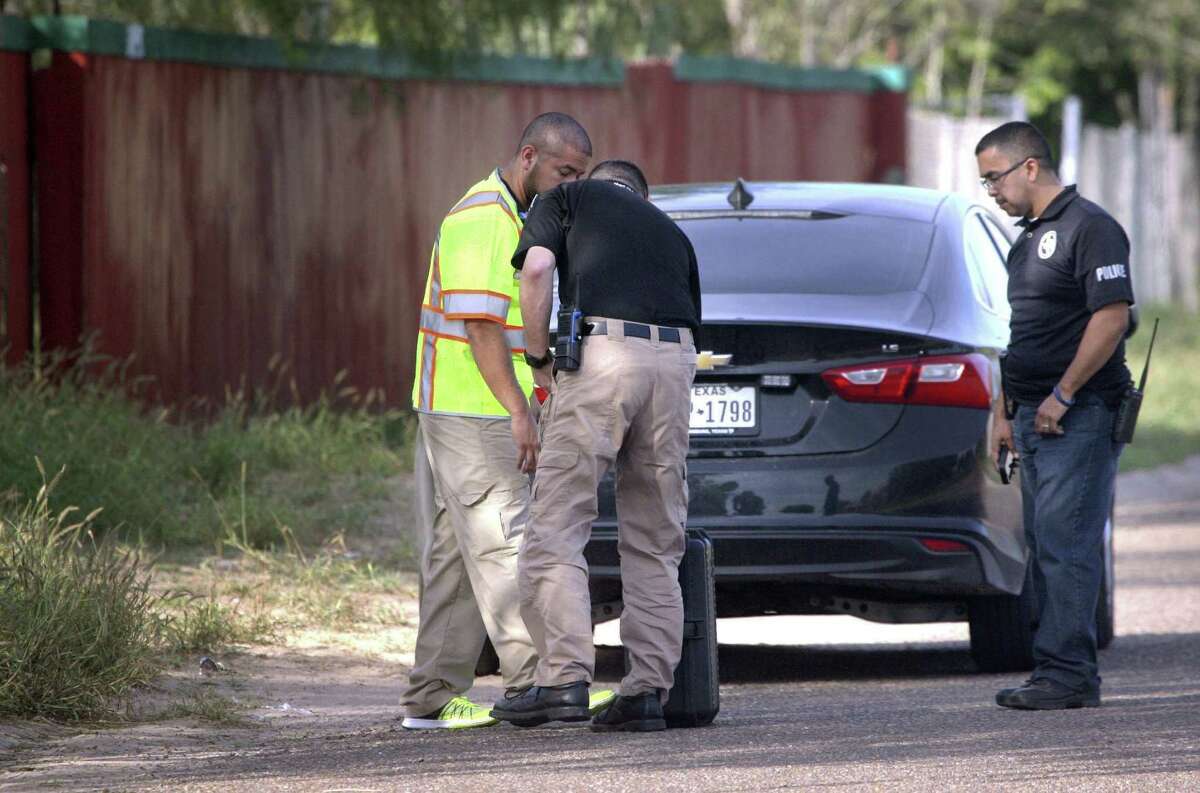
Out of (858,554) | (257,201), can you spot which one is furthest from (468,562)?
(257,201)

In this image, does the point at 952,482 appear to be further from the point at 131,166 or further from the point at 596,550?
the point at 131,166

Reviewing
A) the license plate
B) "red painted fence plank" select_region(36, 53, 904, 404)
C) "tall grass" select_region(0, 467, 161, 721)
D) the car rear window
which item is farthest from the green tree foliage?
the license plate

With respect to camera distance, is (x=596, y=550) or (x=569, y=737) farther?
Answer: (x=596, y=550)

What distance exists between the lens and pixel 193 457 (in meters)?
9.77

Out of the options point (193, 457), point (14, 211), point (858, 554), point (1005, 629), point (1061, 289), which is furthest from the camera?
point (14, 211)

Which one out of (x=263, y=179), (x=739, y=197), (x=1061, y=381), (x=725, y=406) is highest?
(x=739, y=197)

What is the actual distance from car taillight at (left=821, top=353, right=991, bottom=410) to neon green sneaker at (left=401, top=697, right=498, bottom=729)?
1544mm

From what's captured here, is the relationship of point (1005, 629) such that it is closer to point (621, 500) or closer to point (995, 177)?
point (995, 177)

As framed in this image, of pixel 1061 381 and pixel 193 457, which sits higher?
pixel 1061 381

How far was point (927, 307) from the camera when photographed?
6777mm

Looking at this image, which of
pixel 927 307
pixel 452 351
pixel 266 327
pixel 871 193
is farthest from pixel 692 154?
pixel 452 351

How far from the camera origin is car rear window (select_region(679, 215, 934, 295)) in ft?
22.6

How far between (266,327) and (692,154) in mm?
4176

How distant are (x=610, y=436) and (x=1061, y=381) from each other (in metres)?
1.48
